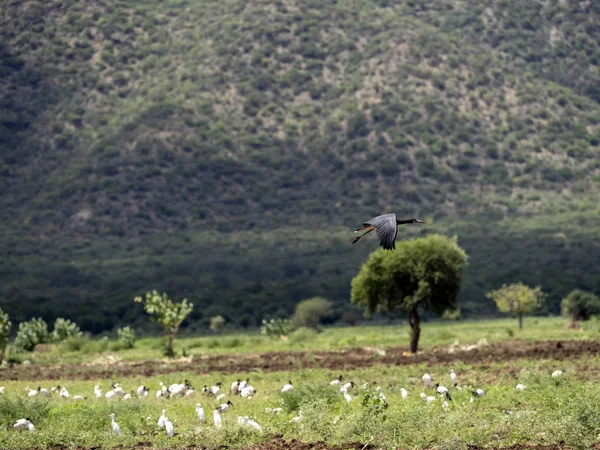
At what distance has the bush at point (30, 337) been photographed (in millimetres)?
52281

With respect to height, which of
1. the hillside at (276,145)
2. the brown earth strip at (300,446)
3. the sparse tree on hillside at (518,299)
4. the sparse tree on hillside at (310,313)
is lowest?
the brown earth strip at (300,446)

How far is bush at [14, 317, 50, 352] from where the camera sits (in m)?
52.3

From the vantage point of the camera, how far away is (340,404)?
23281 millimetres

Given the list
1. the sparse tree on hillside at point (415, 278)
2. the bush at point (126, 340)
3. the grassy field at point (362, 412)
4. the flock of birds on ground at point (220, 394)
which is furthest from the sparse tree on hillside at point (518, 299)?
the flock of birds on ground at point (220, 394)

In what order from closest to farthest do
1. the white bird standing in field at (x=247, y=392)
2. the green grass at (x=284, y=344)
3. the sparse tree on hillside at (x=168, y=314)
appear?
the white bird standing in field at (x=247, y=392), the sparse tree on hillside at (x=168, y=314), the green grass at (x=284, y=344)

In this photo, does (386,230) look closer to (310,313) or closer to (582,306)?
(582,306)

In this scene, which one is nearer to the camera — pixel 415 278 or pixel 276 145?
pixel 415 278

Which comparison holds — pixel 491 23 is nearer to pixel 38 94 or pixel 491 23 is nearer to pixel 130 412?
pixel 38 94

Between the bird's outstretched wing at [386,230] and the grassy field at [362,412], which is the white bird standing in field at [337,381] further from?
the bird's outstretched wing at [386,230]

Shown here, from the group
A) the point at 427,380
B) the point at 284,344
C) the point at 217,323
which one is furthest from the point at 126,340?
the point at 427,380

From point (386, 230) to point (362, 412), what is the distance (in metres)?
5.35

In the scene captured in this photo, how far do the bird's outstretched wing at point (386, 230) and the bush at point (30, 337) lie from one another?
38.6m

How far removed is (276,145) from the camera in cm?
11569

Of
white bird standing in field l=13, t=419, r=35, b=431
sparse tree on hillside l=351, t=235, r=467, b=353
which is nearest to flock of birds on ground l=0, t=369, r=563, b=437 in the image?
white bird standing in field l=13, t=419, r=35, b=431
